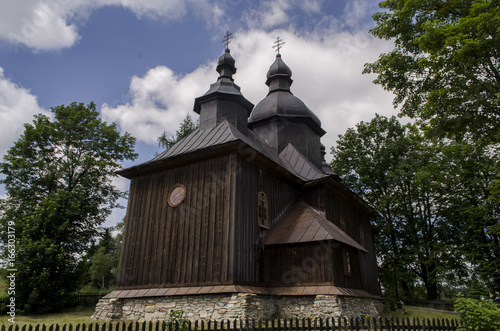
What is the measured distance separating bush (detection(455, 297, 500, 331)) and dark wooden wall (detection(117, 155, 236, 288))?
5973mm

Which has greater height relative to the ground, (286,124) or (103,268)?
(286,124)

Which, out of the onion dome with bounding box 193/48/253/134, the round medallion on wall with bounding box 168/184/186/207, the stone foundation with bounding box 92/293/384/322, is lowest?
the stone foundation with bounding box 92/293/384/322

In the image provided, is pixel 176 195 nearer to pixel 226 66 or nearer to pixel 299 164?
pixel 299 164

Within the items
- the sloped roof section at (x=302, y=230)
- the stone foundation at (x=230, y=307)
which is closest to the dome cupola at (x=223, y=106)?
the sloped roof section at (x=302, y=230)

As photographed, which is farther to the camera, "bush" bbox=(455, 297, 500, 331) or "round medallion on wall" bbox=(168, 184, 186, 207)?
"round medallion on wall" bbox=(168, 184, 186, 207)

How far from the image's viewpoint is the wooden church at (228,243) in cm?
1157

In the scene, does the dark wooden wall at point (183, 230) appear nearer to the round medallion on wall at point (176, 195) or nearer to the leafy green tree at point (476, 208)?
the round medallion on wall at point (176, 195)

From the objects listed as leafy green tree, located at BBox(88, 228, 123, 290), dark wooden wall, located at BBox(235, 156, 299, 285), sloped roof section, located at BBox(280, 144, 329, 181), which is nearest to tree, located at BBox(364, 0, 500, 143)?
sloped roof section, located at BBox(280, 144, 329, 181)

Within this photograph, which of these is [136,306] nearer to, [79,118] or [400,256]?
[79,118]

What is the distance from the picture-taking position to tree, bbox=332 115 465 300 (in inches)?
924

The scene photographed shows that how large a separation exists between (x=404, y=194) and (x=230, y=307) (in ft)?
64.8

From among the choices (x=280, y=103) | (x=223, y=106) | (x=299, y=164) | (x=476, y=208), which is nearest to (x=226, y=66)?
(x=223, y=106)

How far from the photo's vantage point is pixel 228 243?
11.7 meters

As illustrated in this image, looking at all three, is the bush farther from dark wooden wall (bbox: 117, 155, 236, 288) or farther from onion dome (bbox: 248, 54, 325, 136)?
onion dome (bbox: 248, 54, 325, 136)
